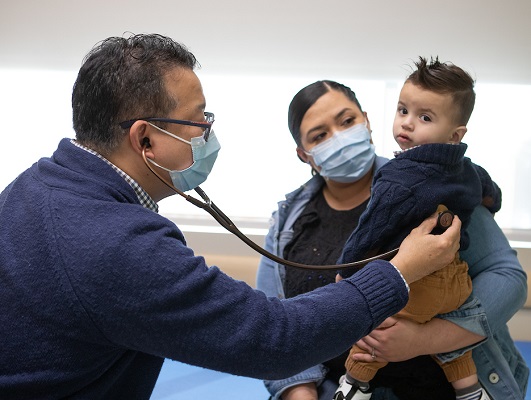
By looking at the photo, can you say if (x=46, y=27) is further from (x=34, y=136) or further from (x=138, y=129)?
(x=138, y=129)

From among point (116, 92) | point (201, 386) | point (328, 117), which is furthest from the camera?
point (201, 386)

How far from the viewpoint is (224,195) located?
3.71 m

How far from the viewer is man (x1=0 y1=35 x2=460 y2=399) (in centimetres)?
113

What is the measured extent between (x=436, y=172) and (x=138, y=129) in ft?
2.24

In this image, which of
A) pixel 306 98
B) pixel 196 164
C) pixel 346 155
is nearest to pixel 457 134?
pixel 346 155

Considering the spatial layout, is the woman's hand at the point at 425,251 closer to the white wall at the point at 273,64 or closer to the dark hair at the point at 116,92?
the dark hair at the point at 116,92

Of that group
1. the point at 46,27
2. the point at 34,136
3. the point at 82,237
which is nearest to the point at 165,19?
the point at 46,27

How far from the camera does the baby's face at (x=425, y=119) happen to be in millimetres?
1602

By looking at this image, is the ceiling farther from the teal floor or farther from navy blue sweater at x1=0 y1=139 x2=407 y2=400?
navy blue sweater at x1=0 y1=139 x2=407 y2=400

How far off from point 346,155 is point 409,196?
1.36 ft

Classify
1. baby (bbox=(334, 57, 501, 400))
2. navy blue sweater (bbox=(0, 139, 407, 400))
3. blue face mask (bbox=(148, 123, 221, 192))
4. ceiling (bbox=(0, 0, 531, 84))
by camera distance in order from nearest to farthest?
navy blue sweater (bbox=(0, 139, 407, 400)) → blue face mask (bbox=(148, 123, 221, 192)) → baby (bbox=(334, 57, 501, 400)) → ceiling (bbox=(0, 0, 531, 84))

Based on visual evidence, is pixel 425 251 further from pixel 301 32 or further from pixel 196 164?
pixel 301 32

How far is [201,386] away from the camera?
10.6 ft

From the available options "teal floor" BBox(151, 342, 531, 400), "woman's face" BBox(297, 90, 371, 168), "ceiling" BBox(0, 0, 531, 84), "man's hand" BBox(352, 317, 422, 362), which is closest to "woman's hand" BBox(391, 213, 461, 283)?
"man's hand" BBox(352, 317, 422, 362)
